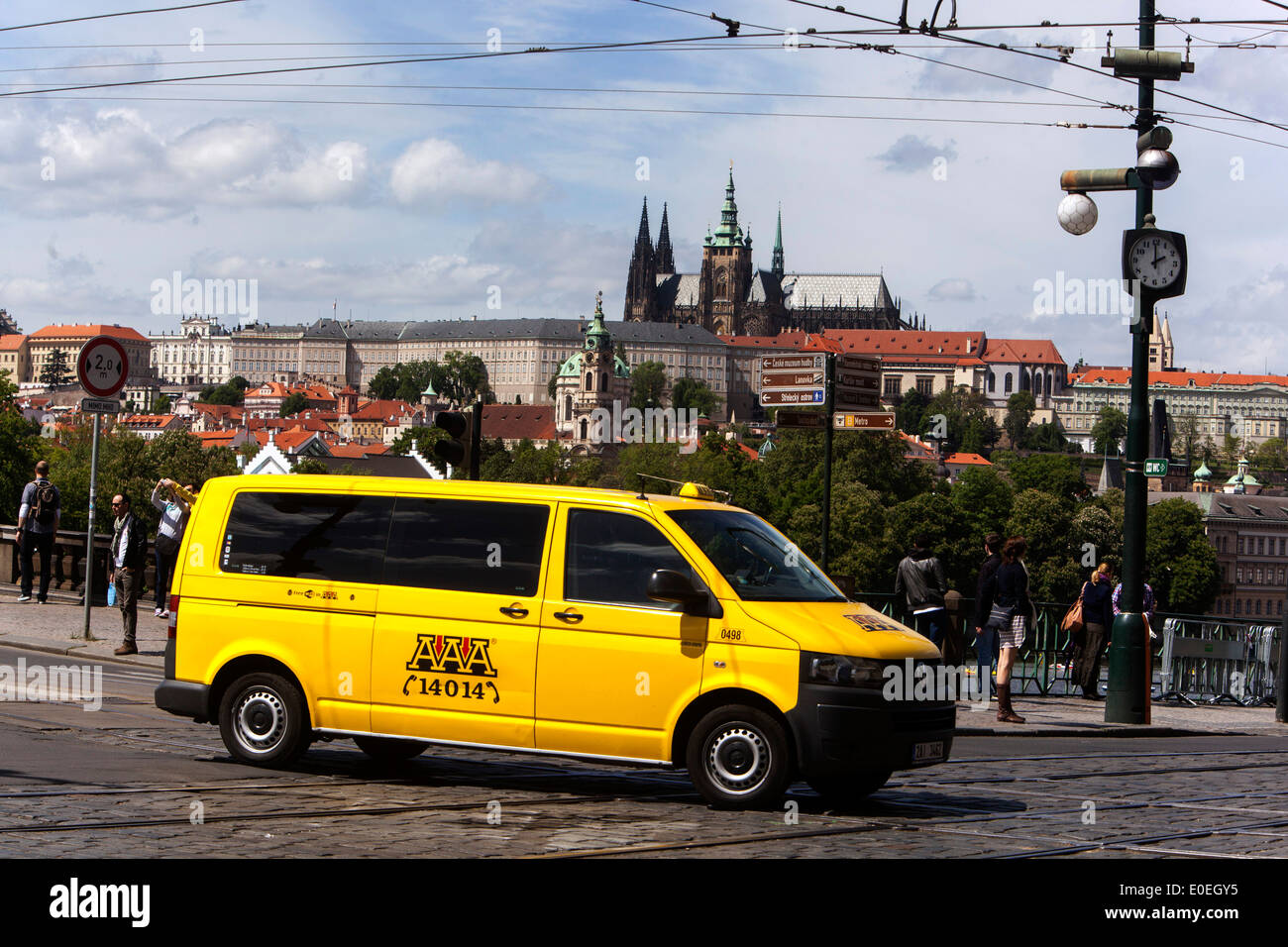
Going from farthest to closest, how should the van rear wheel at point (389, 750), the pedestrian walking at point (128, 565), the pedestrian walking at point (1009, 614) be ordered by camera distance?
the pedestrian walking at point (128, 565)
the pedestrian walking at point (1009, 614)
the van rear wheel at point (389, 750)

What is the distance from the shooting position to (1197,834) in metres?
9.14

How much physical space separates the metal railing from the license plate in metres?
10.1

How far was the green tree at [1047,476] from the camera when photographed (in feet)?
473

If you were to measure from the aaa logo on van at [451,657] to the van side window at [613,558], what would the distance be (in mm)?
645

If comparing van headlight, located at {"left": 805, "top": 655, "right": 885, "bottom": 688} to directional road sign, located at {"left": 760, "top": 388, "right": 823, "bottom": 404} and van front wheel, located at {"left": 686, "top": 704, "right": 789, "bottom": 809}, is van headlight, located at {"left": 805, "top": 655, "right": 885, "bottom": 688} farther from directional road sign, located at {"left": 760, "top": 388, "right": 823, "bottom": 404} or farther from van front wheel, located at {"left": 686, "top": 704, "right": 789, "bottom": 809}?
directional road sign, located at {"left": 760, "top": 388, "right": 823, "bottom": 404}

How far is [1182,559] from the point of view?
12500cm

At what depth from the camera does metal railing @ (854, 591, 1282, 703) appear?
20.8 metres

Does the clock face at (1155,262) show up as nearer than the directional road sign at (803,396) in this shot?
Yes

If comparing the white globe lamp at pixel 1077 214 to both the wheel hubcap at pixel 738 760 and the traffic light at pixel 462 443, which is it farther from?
the wheel hubcap at pixel 738 760

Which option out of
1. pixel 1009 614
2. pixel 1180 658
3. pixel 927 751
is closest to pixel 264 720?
pixel 927 751

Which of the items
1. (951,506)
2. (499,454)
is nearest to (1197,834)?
(951,506)

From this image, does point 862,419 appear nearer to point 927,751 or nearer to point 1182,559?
point 927,751

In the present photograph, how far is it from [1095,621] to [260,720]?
12311mm

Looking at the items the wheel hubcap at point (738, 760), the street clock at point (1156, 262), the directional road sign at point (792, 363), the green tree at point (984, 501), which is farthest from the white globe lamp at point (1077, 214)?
the green tree at point (984, 501)
